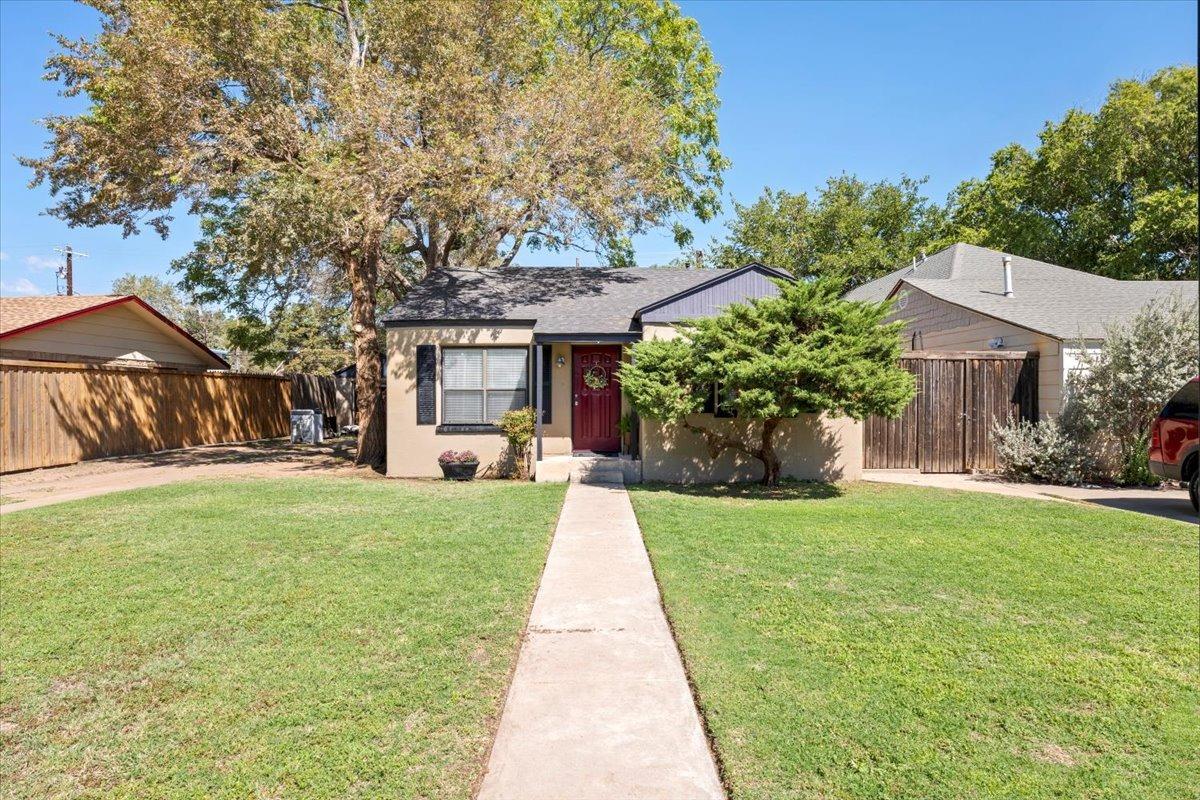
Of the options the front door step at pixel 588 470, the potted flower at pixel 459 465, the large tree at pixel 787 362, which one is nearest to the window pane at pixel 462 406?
the potted flower at pixel 459 465

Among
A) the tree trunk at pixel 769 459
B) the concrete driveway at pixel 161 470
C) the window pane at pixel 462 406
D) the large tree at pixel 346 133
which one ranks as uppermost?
the large tree at pixel 346 133

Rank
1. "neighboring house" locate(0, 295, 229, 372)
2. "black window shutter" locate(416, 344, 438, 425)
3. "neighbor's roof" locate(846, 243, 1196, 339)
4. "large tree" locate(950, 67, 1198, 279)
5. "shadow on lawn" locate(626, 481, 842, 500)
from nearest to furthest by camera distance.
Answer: "large tree" locate(950, 67, 1198, 279) < "neighbor's roof" locate(846, 243, 1196, 339) < "shadow on lawn" locate(626, 481, 842, 500) < "black window shutter" locate(416, 344, 438, 425) < "neighboring house" locate(0, 295, 229, 372)

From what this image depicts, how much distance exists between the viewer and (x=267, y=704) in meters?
3.42

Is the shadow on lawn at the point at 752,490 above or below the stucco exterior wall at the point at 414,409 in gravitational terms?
below

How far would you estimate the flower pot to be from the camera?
1167 centimetres

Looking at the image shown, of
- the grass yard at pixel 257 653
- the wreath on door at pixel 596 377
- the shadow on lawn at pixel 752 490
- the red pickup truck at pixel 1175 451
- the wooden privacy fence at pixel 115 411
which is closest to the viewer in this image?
the grass yard at pixel 257 653

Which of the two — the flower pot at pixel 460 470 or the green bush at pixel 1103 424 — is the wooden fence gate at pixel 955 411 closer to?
the green bush at pixel 1103 424

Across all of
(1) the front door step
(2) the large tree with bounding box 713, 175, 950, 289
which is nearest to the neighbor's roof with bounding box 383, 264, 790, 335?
(1) the front door step

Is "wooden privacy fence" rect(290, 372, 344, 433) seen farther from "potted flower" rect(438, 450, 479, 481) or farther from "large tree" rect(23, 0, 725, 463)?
"potted flower" rect(438, 450, 479, 481)

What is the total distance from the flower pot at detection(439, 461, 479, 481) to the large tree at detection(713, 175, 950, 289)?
19.6 meters

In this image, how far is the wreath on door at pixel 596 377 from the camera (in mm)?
12484

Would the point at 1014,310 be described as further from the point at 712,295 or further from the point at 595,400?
the point at 595,400

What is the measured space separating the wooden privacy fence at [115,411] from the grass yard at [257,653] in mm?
6779

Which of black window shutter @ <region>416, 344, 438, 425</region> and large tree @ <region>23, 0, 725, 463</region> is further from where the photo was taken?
black window shutter @ <region>416, 344, 438, 425</region>
